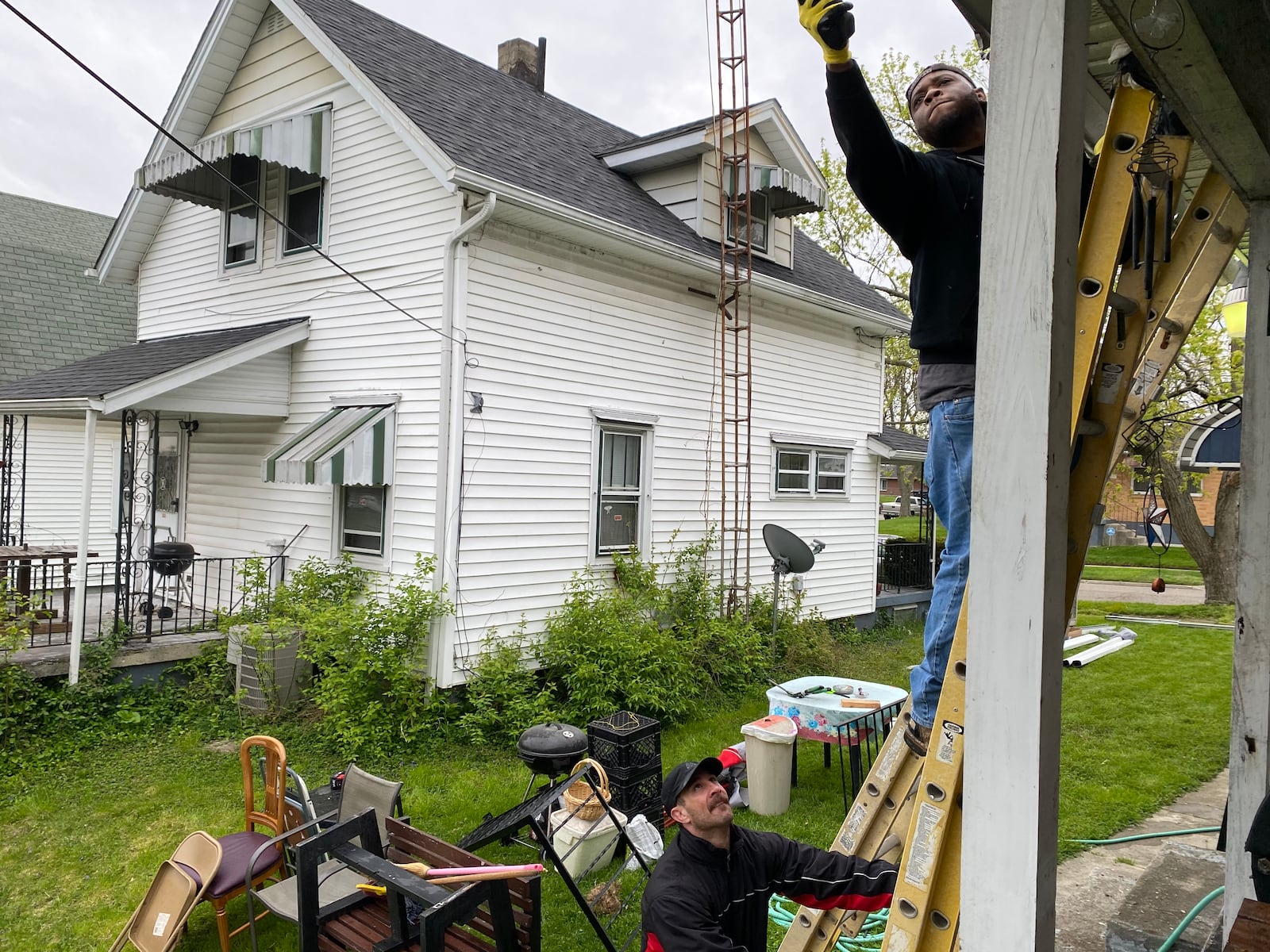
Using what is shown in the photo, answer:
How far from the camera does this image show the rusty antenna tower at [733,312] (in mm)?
10617

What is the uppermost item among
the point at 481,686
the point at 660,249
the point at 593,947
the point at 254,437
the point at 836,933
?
the point at 660,249

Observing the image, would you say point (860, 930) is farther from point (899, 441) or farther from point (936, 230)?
point (899, 441)

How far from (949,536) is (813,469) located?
1068 cm

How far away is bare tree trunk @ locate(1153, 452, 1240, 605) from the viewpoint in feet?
57.4

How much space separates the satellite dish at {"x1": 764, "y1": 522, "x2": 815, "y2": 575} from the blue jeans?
711 centimetres

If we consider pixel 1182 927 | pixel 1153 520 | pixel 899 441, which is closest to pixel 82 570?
pixel 1182 927

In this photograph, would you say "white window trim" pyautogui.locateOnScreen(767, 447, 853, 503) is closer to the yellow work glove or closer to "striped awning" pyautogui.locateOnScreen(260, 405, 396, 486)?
"striped awning" pyautogui.locateOnScreen(260, 405, 396, 486)

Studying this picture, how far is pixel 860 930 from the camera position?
3.75 meters

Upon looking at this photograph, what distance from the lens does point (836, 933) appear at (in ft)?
8.72

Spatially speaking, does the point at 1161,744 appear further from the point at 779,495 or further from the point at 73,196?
the point at 73,196

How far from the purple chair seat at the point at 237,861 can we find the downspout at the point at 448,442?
3.42m

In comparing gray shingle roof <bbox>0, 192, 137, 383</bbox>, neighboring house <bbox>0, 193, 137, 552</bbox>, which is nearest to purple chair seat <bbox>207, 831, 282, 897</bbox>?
neighboring house <bbox>0, 193, 137, 552</bbox>

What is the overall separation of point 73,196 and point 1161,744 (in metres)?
107

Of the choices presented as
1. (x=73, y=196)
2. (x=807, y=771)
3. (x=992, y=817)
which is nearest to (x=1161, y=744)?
(x=807, y=771)
